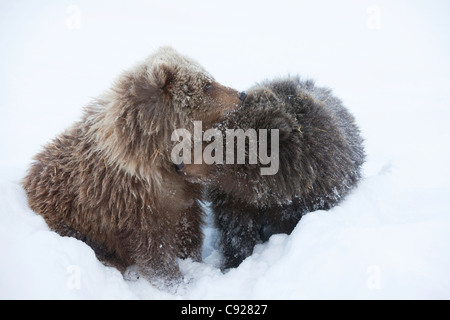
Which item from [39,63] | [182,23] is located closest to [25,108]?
[39,63]

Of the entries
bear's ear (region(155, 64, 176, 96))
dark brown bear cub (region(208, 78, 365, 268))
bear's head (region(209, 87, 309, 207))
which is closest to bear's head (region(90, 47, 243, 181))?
bear's ear (region(155, 64, 176, 96))

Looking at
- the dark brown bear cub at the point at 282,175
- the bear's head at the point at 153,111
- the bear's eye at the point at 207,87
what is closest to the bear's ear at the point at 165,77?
the bear's head at the point at 153,111

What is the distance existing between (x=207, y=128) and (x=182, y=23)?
78.3ft

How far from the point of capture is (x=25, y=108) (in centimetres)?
1152

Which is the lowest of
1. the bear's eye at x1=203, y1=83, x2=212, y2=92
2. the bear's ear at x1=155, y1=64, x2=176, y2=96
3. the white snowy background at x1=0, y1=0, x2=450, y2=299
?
the white snowy background at x1=0, y1=0, x2=450, y2=299

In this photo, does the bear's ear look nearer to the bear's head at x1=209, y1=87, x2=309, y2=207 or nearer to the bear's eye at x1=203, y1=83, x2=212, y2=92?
the bear's eye at x1=203, y1=83, x2=212, y2=92

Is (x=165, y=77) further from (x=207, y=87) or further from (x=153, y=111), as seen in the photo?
(x=207, y=87)

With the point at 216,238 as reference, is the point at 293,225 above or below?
above

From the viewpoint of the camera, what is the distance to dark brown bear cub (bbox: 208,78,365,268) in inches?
142

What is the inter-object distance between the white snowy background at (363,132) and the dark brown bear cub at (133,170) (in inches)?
11.2

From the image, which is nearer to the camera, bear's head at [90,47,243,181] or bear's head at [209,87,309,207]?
bear's head at [90,47,243,181]

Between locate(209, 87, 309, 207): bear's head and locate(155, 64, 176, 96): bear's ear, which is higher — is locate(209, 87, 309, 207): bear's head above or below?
below

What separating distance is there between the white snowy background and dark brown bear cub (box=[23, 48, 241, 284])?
0.94 ft
